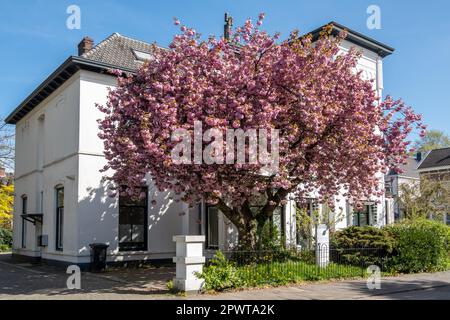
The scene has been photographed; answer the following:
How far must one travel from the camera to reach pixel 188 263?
11438mm

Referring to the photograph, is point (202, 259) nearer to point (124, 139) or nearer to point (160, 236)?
point (124, 139)

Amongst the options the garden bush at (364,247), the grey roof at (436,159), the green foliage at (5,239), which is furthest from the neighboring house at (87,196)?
the grey roof at (436,159)

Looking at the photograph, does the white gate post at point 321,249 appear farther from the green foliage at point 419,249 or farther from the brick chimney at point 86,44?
the brick chimney at point 86,44

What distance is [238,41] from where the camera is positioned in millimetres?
13305

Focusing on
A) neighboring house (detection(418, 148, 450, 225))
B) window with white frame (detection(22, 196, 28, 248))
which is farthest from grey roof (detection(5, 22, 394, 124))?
neighboring house (detection(418, 148, 450, 225))

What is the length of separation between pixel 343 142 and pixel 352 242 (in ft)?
16.9

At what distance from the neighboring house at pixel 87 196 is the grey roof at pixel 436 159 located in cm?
2613

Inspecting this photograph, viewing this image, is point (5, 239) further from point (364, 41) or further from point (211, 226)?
point (364, 41)

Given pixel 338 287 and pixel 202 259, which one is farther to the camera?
pixel 338 287

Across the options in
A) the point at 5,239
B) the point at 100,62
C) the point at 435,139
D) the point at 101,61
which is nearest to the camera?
the point at 100,62

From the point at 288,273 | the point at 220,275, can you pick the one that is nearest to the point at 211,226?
the point at 288,273

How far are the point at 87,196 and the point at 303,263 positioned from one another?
27.4 ft

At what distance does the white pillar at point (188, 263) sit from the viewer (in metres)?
11.4

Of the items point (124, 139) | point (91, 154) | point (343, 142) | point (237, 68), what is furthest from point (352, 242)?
point (91, 154)
